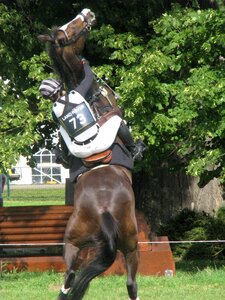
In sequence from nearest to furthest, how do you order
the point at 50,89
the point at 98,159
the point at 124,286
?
the point at 98,159
the point at 50,89
the point at 124,286

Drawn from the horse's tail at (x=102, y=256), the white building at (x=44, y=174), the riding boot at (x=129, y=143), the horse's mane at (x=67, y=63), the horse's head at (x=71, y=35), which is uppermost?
the white building at (x=44, y=174)

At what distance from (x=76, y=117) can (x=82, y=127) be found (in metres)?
0.11

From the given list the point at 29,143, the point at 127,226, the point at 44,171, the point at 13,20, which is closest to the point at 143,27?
the point at 13,20

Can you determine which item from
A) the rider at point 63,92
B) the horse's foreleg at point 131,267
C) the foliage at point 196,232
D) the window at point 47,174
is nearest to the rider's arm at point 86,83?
the rider at point 63,92

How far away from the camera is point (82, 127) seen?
7836 mm

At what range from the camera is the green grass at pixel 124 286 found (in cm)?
1000

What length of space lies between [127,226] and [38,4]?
257 inches

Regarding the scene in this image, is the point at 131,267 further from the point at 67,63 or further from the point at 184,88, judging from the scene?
the point at 184,88

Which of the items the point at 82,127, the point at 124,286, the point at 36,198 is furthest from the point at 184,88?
the point at 36,198

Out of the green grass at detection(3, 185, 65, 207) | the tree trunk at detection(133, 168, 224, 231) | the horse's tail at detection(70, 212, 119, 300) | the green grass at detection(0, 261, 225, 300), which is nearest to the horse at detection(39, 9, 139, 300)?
the horse's tail at detection(70, 212, 119, 300)

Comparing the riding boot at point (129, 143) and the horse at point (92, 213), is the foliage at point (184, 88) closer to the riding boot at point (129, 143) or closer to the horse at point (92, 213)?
the riding boot at point (129, 143)

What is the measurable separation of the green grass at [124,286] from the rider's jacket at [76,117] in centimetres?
273

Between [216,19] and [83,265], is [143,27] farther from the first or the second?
→ [83,265]

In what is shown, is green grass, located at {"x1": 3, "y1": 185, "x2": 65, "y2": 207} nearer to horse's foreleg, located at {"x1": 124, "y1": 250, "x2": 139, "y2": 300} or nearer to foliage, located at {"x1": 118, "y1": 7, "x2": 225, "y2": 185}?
foliage, located at {"x1": 118, "y1": 7, "x2": 225, "y2": 185}
